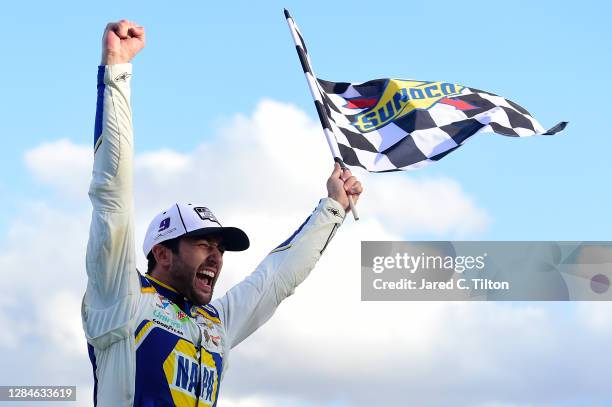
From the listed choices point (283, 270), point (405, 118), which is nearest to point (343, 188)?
point (283, 270)

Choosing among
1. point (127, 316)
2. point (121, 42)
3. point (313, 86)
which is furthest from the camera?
point (313, 86)

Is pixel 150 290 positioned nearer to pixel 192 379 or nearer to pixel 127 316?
pixel 127 316

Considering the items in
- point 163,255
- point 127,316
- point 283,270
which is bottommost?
point 127,316

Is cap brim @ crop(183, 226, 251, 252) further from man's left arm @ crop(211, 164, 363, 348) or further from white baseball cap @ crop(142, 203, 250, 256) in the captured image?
man's left arm @ crop(211, 164, 363, 348)

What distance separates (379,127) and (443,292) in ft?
37.5

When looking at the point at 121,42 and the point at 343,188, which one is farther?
the point at 343,188

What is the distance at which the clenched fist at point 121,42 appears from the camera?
24.4ft

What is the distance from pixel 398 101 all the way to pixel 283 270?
411 centimetres

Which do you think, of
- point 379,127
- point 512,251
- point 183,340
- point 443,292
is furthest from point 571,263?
point 183,340

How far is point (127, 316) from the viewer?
25.4 ft

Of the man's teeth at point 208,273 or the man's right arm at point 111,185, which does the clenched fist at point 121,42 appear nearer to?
the man's right arm at point 111,185

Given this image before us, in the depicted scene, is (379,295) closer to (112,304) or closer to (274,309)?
(274,309)

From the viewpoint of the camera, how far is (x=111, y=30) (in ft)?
24.6

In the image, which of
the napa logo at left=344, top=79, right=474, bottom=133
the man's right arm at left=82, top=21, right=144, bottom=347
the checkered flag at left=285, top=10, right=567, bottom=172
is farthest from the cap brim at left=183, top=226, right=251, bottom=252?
the napa logo at left=344, top=79, right=474, bottom=133
